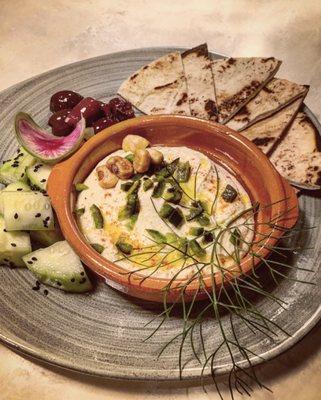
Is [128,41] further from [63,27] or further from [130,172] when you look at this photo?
[130,172]

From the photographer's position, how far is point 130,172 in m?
2.52

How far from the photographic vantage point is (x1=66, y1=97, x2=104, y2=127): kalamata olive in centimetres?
296

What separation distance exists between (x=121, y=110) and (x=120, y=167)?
0.65 metres

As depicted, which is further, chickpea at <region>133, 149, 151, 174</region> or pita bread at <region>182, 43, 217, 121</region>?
pita bread at <region>182, 43, 217, 121</region>

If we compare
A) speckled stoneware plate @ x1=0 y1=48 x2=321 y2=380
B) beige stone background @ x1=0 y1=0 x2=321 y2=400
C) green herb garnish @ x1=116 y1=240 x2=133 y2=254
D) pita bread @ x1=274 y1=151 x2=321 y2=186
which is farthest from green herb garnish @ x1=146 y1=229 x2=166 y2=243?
beige stone background @ x1=0 y1=0 x2=321 y2=400

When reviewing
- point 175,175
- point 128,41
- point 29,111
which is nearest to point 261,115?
point 175,175

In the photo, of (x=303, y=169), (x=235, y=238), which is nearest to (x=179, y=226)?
(x=235, y=238)

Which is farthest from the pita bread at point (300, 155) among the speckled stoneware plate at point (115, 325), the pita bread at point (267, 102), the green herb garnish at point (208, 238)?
the green herb garnish at point (208, 238)

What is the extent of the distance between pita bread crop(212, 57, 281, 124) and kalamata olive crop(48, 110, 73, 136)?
0.87 metres

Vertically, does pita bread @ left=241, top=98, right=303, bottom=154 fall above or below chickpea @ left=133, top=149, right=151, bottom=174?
above

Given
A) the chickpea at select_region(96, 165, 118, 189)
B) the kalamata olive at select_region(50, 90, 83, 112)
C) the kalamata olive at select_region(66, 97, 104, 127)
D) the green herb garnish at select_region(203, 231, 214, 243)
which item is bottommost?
the green herb garnish at select_region(203, 231, 214, 243)

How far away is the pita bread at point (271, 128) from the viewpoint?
2873 millimetres

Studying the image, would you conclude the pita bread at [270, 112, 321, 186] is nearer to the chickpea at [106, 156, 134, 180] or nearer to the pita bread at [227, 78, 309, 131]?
the pita bread at [227, 78, 309, 131]

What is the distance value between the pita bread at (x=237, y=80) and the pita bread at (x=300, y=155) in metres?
0.32
